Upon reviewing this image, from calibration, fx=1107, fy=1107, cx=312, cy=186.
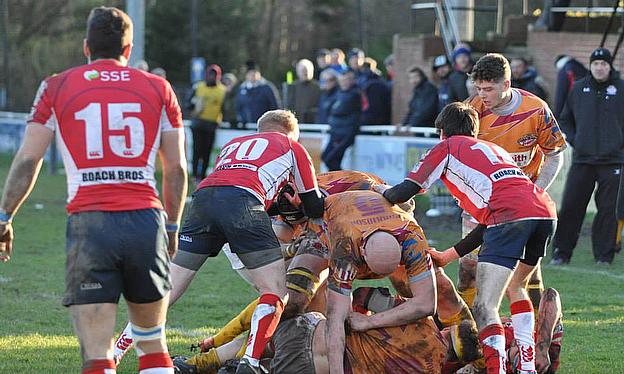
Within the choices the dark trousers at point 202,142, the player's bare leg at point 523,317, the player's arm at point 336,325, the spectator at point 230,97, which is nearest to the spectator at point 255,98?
the dark trousers at point 202,142

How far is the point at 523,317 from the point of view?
6371 millimetres

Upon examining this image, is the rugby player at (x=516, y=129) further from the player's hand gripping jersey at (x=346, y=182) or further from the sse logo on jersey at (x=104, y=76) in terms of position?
the sse logo on jersey at (x=104, y=76)

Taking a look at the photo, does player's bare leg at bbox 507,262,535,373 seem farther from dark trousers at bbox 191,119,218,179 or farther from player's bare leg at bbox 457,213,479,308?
dark trousers at bbox 191,119,218,179

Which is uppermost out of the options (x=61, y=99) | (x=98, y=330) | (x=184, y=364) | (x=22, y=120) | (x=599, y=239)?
(x=61, y=99)

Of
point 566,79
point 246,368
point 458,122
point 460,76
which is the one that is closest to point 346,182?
point 458,122

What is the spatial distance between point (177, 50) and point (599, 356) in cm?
3089

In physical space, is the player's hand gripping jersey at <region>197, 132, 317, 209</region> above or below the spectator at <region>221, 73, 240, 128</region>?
above

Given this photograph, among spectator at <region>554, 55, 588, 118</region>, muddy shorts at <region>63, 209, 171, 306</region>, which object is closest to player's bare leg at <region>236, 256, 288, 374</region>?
muddy shorts at <region>63, 209, 171, 306</region>

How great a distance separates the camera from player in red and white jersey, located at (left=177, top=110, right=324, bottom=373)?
20.1 ft

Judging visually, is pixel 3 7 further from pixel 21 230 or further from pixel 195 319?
pixel 195 319

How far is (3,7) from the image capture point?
Result: 3269 centimetres

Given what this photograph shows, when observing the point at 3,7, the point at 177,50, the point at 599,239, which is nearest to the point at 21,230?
the point at 599,239

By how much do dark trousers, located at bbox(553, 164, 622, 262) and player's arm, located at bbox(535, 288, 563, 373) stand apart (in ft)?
15.8

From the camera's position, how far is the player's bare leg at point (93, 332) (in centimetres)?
494
